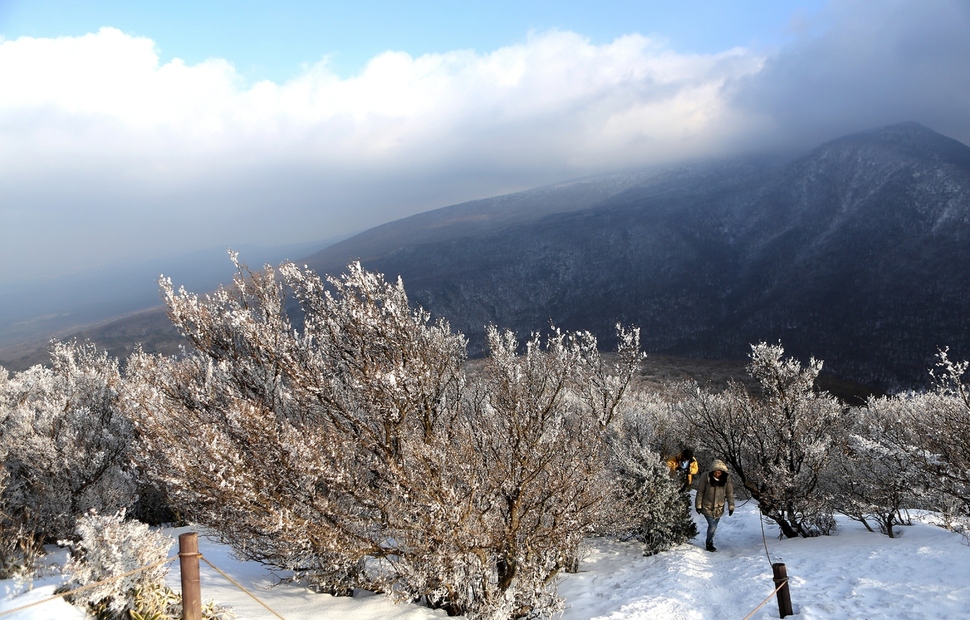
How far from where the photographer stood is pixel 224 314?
9359mm

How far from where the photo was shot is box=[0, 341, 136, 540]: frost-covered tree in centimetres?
1226

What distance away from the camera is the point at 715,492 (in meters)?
11.1

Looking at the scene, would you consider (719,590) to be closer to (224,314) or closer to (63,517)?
(224,314)

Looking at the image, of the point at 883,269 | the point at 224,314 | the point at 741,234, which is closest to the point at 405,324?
the point at 224,314

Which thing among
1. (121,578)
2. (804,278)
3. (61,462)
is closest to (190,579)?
(121,578)

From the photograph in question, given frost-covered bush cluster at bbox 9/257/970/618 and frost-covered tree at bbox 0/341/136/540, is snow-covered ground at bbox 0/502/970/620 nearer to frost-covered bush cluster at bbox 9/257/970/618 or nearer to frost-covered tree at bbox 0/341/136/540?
frost-covered bush cluster at bbox 9/257/970/618

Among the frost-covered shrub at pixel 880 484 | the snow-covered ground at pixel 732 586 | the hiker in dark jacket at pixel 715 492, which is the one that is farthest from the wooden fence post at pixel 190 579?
the frost-covered shrub at pixel 880 484

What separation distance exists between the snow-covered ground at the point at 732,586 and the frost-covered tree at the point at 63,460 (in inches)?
156

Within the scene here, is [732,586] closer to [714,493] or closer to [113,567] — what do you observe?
[714,493]

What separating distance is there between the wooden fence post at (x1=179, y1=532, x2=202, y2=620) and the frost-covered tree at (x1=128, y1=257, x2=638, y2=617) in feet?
4.28

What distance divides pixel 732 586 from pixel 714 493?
243cm

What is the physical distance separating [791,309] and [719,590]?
6177 inches

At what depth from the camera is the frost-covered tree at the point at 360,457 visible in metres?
6.88

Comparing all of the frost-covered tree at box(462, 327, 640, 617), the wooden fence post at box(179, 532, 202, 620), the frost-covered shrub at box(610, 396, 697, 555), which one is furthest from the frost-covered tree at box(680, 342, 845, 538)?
the wooden fence post at box(179, 532, 202, 620)
